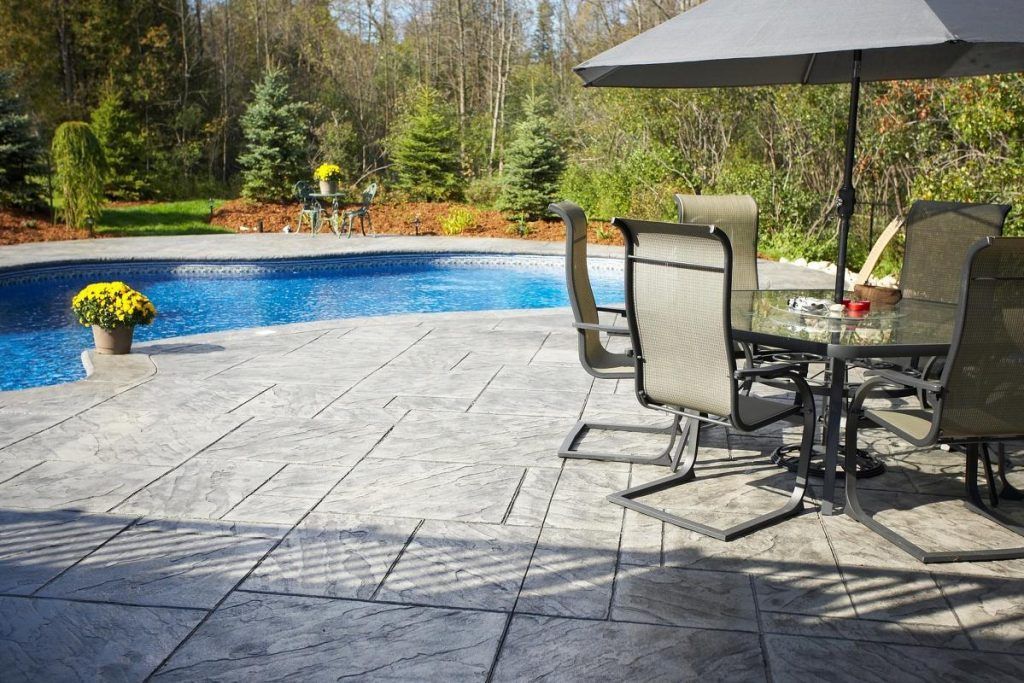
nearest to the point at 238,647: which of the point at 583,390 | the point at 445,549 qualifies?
the point at 445,549

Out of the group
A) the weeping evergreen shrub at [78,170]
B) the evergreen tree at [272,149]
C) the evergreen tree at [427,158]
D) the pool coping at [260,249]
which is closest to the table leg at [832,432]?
the pool coping at [260,249]

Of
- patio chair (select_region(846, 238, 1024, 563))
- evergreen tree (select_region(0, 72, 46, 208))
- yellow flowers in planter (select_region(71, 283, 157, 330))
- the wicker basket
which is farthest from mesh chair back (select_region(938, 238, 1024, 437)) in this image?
evergreen tree (select_region(0, 72, 46, 208))

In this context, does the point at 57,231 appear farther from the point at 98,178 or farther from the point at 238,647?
the point at 238,647

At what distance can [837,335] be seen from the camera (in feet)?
10.2

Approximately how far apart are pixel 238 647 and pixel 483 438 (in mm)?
1860

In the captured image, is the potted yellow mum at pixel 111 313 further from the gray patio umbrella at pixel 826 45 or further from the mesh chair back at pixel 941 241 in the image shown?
the mesh chair back at pixel 941 241

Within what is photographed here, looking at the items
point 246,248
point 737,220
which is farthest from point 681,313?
point 246,248

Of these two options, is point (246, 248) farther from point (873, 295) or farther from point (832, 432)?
point (832, 432)

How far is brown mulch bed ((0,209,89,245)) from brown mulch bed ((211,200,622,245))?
95.7 inches

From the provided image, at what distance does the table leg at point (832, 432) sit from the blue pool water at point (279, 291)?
19.9 feet

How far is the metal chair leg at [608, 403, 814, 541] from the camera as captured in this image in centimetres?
300

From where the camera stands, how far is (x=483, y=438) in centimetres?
402

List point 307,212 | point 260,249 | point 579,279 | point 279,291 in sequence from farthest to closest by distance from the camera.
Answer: point 307,212 < point 260,249 < point 279,291 < point 579,279

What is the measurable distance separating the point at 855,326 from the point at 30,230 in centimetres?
1267
